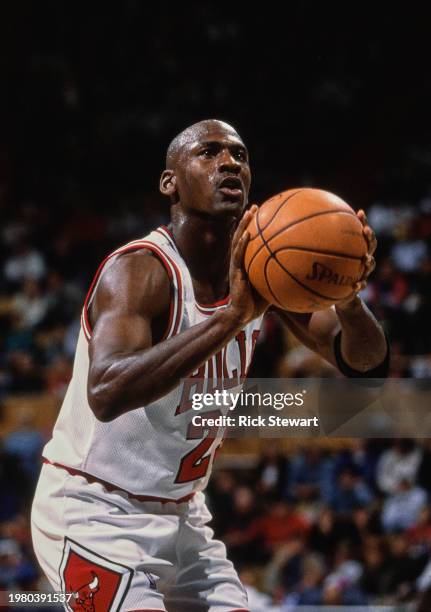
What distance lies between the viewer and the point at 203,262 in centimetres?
332

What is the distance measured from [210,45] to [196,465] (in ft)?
30.5

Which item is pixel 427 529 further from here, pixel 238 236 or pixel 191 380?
pixel 238 236

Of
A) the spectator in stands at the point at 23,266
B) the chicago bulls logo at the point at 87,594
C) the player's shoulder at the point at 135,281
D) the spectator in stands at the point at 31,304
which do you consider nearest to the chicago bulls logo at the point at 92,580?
the chicago bulls logo at the point at 87,594

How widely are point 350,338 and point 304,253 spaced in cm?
69

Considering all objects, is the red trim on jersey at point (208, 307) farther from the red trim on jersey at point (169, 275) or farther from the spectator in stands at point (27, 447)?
the spectator in stands at point (27, 447)

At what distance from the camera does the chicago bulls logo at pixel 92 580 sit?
291 centimetres

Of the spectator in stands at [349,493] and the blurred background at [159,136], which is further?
the blurred background at [159,136]

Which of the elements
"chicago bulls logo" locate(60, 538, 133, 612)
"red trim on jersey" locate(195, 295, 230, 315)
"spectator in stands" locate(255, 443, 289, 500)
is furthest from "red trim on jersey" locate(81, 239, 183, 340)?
"spectator in stands" locate(255, 443, 289, 500)

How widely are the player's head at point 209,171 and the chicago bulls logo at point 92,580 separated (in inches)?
47.9

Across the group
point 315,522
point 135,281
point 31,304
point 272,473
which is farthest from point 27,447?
point 135,281

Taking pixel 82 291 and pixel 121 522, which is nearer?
pixel 121 522

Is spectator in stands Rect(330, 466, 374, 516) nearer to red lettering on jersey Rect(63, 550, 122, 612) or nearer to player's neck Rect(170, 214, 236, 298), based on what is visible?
player's neck Rect(170, 214, 236, 298)

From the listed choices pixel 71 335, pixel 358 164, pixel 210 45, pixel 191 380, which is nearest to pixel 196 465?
pixel 191 380

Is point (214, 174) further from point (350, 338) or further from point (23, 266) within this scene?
point (23, 266)
